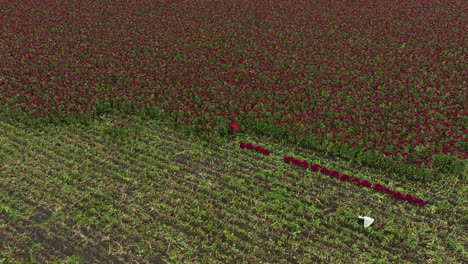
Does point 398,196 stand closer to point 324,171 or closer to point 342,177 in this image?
point 342,177

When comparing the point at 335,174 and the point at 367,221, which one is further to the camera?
the point at 335,174

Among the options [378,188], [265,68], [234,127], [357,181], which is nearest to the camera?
[378,188]

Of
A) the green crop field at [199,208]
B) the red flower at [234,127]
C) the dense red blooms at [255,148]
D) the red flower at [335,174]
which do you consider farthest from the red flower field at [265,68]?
the green crop field at [199,208]

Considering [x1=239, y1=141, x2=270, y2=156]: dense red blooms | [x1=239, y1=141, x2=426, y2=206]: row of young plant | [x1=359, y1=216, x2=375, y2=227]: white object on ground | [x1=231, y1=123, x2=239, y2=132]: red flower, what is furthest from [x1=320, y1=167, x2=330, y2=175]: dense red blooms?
[x1=231, y1=123, x2=239, y2=132]: red flower

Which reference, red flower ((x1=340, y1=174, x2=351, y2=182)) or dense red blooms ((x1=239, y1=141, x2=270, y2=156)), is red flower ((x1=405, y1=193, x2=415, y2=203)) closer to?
red flower ((x1=340, y1=174, x2=351, y2=182))

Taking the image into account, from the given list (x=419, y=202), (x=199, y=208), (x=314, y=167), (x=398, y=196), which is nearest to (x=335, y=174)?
(x=314, y=167)

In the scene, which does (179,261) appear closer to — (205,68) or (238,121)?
(238,121)

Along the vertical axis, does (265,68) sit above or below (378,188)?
above

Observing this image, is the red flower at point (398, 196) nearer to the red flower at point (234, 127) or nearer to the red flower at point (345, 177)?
the red flower at point (345, 177)
